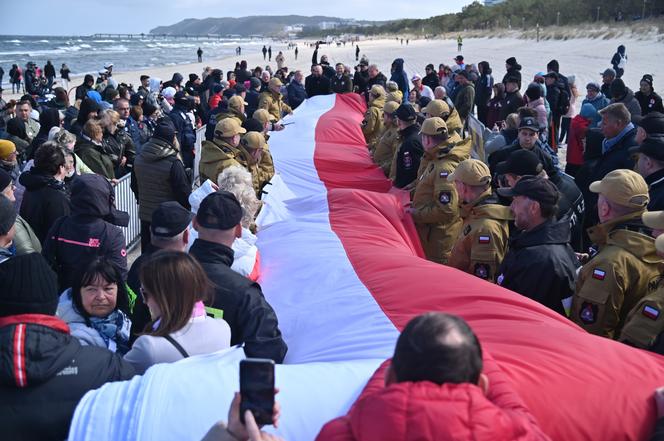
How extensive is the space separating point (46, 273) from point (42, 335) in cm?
33

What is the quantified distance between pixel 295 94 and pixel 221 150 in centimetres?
862

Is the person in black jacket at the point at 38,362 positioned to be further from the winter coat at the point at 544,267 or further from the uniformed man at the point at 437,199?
the uniformed man at the point at 437,199

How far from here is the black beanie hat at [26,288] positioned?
7.64ft

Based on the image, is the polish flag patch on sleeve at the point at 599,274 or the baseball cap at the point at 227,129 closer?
the polish flag patch on sleeve at the point at 599,274

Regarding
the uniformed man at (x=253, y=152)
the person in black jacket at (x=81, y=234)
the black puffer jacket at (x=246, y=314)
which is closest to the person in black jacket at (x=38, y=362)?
the black puffer jacket at (x=246, y=314)

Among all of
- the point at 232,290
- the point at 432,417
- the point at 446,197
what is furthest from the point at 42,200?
the point at 432,417

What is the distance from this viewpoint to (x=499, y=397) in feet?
6.30

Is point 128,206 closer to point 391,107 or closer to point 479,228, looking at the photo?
point 391,107

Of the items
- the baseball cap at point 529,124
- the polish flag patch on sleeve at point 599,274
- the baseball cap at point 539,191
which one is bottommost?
the polish flag patch on sleeve at point 599,274

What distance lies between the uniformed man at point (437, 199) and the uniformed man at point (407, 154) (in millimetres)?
971

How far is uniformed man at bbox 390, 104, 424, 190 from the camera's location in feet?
22.0

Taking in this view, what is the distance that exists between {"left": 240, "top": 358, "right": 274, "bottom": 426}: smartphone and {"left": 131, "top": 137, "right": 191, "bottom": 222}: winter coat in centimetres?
443

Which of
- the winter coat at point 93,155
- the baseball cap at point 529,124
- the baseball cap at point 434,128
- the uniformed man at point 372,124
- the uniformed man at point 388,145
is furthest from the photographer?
the uniformed man at point 372,124

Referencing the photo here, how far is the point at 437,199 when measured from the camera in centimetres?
532
